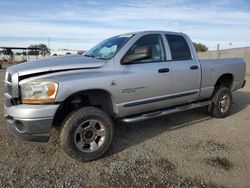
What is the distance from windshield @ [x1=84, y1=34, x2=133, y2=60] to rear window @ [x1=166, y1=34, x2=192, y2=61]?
2.90 ft

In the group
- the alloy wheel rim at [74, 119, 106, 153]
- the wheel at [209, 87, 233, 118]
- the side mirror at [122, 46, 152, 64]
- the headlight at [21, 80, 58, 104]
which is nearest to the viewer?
the headlight at [21, 80, 58, 104]

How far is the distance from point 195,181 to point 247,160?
116 centimetres

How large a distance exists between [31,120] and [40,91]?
0.40 meters

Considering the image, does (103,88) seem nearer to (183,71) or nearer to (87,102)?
(87,102)

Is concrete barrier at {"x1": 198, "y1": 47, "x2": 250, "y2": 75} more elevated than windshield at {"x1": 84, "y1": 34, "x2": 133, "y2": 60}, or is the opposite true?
windshield at {"x1": 84, "y1": 34, "x2": 133, "y2": 60}

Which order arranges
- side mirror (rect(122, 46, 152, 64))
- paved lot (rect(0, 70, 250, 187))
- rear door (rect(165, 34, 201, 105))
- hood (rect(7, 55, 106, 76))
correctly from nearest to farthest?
paved lot (rect(0, 70, 250, 187)) < hood (rect(7, 55, 106, 76)) < side mirror (rect(122, 46, 152, 64)) < rear door (rect(165, 34, 201, 105))

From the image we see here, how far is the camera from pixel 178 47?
5.28m

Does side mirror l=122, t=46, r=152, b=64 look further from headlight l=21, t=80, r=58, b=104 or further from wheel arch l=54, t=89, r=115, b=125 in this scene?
headlight l=21, t=80, r=58, b=104

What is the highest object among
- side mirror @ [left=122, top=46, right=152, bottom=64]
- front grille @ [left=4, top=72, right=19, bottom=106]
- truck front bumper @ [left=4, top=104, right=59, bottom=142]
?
side mirror @ [left=122, top=46, right=152, bottom=64]

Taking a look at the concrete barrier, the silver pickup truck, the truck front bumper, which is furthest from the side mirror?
the concrete barrier

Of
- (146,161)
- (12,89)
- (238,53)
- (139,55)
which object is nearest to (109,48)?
(139,55)

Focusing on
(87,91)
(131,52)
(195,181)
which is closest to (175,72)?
(131,52)

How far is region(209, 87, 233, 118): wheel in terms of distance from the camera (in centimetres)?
614

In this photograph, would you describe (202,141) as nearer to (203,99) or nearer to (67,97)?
(203,99)
